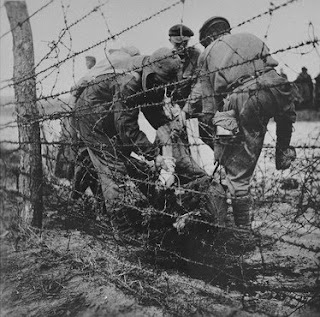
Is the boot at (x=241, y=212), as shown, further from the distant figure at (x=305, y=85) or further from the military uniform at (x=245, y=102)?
the distant figure at (x=305, y=85)

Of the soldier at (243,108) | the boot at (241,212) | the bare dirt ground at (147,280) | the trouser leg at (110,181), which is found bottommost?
the bare dirt ground at (147,280)

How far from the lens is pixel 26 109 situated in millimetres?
3422

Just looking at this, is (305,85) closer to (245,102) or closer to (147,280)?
(245,102)

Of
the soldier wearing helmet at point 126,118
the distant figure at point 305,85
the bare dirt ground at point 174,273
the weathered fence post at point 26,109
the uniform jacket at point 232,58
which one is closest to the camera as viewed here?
the distant figure at point 305,85

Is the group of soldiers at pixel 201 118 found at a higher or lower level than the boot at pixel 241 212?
higher

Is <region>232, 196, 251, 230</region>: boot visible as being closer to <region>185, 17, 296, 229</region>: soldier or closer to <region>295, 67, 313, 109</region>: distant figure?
<region>185, 17, 296, 229</region>: soldier

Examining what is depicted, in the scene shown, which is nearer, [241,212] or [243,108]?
[243,108]

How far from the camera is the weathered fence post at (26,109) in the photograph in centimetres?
343

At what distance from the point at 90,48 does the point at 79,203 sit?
1609mm

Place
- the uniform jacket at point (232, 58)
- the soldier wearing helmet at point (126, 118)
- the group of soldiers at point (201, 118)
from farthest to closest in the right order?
the soldier wearing helmet at point (126, 118)
the uniform jacket at point (232, 58)
the group of soldiers at point (201, 118)

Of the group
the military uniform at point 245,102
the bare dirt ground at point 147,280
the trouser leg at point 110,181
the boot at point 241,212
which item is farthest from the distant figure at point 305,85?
the trouser leg at point 110,181

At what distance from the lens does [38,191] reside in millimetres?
3578

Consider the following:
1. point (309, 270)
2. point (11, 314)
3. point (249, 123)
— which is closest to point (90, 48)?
point (249, 123)

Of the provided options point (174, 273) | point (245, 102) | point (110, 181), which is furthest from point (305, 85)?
point (174, 273)
